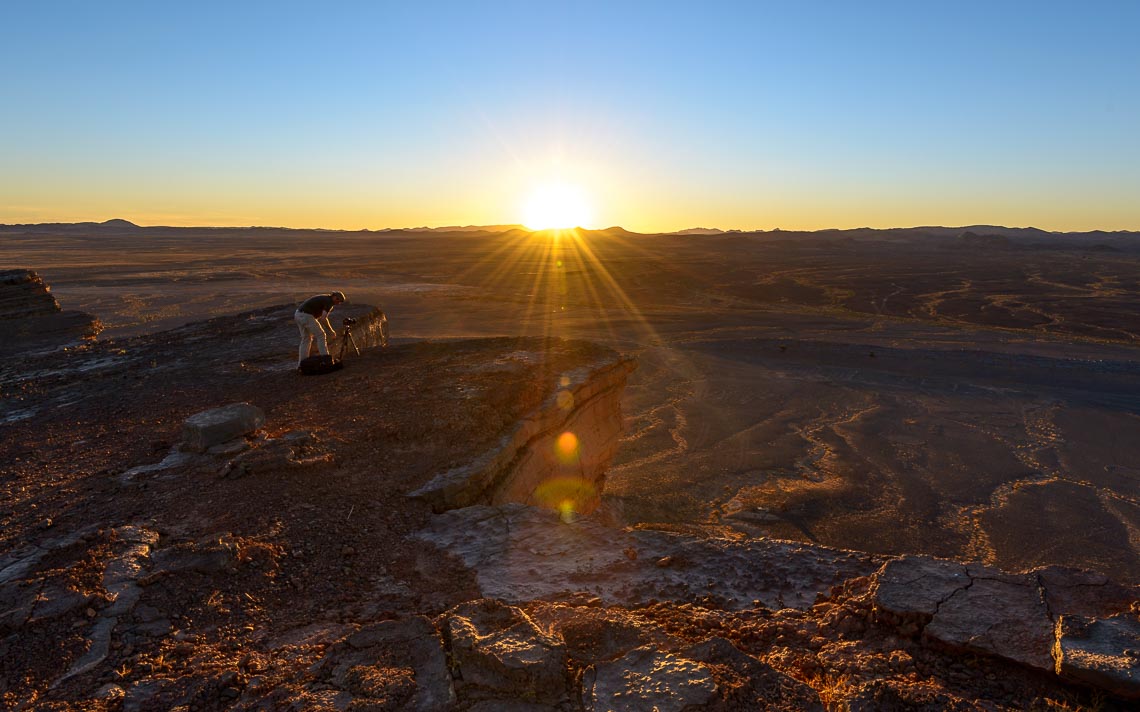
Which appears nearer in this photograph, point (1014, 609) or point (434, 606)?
point (1014, 609)

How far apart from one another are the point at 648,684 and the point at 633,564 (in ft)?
4.56

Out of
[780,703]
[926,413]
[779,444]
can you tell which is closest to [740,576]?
[780,703]

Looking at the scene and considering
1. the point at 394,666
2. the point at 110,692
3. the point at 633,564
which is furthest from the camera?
the point at 633,564

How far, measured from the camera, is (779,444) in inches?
515

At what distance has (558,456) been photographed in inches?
332

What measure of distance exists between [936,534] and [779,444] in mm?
3988

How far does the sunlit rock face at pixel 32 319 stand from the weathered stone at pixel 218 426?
10.6m

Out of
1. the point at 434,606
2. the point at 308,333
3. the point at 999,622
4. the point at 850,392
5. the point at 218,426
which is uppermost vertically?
the point at 308,333

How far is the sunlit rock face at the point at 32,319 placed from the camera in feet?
47.8

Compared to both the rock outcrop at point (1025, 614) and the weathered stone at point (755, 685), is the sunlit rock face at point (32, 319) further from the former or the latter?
the rock outcrop at point (1025, 614)

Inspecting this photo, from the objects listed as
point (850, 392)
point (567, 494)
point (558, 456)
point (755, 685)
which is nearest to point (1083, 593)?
point (755, 685)

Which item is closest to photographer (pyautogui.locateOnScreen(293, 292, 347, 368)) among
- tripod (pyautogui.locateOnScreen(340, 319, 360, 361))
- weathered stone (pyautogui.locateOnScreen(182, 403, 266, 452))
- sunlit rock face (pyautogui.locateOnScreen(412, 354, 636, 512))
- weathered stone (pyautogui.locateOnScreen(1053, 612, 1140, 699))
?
tripod (pyautogui.locateOnScreen(340, 319, 360, 361))

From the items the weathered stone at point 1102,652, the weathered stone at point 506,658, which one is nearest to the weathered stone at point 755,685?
the weathered stone at point 506,658

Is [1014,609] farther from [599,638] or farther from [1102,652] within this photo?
[599,638]
